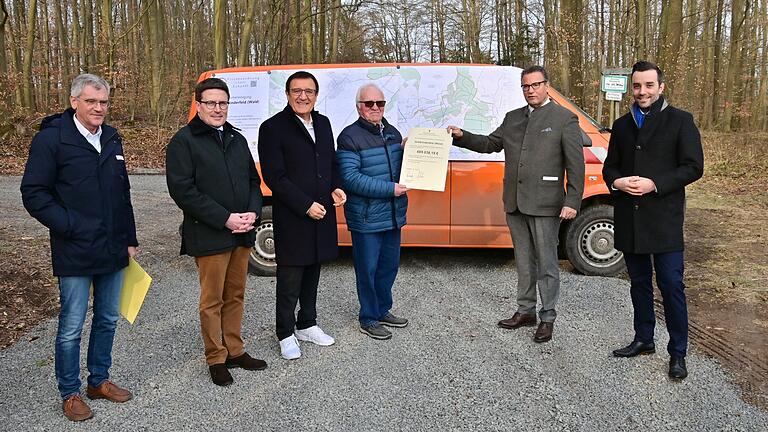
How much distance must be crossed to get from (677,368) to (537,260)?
1.27 metres

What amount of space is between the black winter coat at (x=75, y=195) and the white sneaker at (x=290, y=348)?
1.35m

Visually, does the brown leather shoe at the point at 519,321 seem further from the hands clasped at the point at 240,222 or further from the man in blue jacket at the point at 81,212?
the man in blue jacket at the point at 81,212

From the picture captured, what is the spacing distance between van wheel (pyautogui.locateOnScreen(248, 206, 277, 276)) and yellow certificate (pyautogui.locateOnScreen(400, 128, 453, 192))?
237 centimetres

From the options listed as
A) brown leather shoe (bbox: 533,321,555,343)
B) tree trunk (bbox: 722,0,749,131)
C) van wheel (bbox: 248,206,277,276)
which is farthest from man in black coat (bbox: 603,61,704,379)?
tree trunk (bbox: 722,0,749,131)

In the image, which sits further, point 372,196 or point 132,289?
point 372,196

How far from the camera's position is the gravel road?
3424 mm

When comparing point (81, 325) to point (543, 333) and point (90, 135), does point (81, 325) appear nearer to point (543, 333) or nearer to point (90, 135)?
point (90, 135)

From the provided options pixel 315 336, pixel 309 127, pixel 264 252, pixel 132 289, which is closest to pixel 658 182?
pixel 309 127

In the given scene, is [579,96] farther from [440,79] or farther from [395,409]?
[395,409]

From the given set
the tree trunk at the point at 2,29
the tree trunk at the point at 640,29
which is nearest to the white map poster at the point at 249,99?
the tree trunk at the point at 2,29

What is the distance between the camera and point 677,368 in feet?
12.9

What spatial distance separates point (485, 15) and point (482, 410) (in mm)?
→ 31509

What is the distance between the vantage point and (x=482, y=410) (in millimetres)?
3543

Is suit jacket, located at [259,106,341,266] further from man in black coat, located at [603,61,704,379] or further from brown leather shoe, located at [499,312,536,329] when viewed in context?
man in black coat, located at [603,61,704,379]
